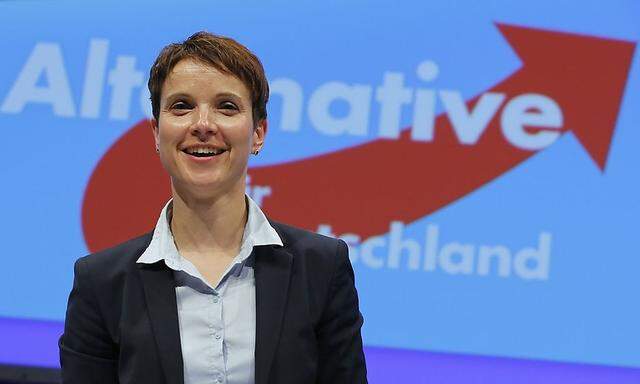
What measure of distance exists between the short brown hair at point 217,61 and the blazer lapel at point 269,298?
0.71 ft

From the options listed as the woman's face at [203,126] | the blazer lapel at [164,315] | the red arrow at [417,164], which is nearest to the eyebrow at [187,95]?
the woman's face at [203,126]

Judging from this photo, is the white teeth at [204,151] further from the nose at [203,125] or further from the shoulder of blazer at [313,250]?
the shoulder of blazer at [313,250]

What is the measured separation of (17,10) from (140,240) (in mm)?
1604

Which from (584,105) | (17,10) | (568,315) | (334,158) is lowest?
(568,315)

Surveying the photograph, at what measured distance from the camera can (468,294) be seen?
9.14 ft

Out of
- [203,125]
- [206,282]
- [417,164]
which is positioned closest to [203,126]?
[203,125]

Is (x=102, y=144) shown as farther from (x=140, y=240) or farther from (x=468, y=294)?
(x=140, y=240)

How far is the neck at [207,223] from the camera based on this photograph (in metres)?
Answer: 1.54

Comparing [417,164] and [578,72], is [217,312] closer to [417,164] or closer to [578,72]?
[417,164]

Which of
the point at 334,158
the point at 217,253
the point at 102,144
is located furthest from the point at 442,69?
the point at 217,253

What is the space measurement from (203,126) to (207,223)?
0.52 ft

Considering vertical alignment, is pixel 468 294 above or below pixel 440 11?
below

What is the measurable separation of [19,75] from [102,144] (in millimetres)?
322

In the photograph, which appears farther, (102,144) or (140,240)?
(102,144)
